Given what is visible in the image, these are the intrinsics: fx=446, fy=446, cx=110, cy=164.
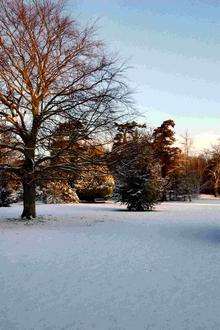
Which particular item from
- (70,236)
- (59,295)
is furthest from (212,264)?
(70,236)

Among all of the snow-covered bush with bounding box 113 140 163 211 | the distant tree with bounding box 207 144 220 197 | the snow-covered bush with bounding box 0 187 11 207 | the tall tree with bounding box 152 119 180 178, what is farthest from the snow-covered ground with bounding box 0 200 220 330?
the distant tree with bounding box 207 144 220 197

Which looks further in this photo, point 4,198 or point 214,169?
point 214,169

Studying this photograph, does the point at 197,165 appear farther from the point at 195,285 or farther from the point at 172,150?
the point at 195,285

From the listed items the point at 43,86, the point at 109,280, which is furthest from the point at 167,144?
the point at 109,280

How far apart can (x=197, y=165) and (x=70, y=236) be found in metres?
54.7

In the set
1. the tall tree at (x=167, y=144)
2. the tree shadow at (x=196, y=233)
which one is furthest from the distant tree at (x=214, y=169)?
the tree shadow at (x=196, y=233)

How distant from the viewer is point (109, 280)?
7059 mm

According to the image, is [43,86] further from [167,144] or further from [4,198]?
[167,144]

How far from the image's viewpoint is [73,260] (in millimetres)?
8719

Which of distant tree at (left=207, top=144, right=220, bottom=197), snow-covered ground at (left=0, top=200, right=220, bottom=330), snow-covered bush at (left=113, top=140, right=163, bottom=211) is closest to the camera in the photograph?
snow-covered ground at (left=0, top=200, right=220, bottom=330)

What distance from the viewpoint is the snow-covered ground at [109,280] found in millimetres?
5168

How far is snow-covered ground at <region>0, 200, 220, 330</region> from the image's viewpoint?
5.17 m

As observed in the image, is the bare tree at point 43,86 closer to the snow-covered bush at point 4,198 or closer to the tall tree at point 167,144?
the snow-covered bush at point 4,198

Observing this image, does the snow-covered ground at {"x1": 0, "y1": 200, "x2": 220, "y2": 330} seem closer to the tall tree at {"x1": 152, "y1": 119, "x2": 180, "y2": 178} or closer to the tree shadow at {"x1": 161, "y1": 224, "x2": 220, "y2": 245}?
the tree shadow at {"x1": 161, "y1": 224, "x2": 220, "y2": 245}
